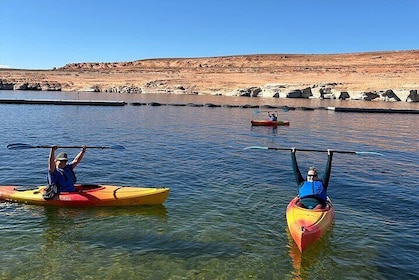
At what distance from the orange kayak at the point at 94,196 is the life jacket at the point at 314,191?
3999mm

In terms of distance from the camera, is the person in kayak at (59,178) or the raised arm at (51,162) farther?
the person in kayak at (59,178)

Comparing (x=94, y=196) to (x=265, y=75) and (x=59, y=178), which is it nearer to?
(x=59, y=178)

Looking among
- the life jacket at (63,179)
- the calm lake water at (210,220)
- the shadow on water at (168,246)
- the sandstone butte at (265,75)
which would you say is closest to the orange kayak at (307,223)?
the calm lake water at (210,220)

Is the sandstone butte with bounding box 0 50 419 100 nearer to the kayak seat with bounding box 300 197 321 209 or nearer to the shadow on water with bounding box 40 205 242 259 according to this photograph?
the kayak seat with bounding box 300 197 321 209

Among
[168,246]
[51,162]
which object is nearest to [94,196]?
[51,162]

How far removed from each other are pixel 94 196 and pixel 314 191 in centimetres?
622

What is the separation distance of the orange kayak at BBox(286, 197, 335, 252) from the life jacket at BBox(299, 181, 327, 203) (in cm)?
34

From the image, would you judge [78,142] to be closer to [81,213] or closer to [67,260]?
[81,213]

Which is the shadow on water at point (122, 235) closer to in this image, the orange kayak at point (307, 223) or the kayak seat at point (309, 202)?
the orange kayak at point (307, 223)

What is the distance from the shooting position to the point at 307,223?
9.53 meters

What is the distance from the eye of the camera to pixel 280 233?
10.5 metres

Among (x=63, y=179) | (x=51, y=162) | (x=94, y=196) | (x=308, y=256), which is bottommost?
(x=308, y=256)

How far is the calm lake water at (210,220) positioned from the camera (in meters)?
8.66

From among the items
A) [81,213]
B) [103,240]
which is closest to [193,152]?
[81,213]
